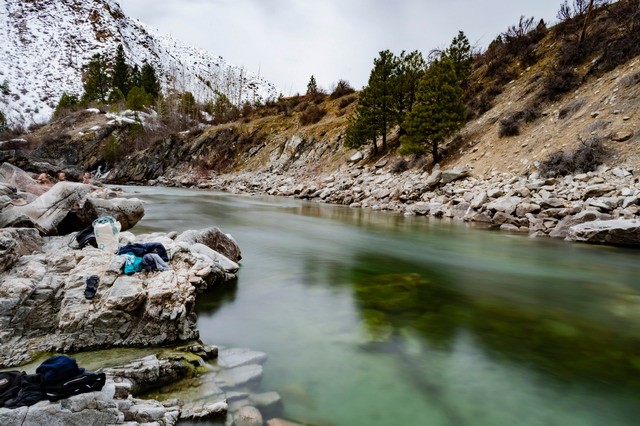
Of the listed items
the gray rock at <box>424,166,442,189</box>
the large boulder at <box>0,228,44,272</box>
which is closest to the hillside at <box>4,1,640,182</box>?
the gray rock at <box>424,166,442,189</box>

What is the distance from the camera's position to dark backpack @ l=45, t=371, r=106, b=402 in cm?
294

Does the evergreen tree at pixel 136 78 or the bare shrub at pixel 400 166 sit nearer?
the bare shrub at pixel 400 166

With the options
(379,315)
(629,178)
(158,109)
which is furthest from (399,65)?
(158,109)

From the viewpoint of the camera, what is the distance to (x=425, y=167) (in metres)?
26.2

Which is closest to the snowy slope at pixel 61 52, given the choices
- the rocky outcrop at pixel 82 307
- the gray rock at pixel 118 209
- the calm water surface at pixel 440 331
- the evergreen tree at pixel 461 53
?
the evergreen tree at pixel 461 53

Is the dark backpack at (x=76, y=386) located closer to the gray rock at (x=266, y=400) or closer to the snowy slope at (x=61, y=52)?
the gray rock at (x=266, y=400)

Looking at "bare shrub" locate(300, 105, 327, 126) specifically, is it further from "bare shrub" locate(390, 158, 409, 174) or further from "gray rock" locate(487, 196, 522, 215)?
"gray rock" locate(487, 196, 522, 215)

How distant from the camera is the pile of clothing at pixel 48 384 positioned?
2.85 metres

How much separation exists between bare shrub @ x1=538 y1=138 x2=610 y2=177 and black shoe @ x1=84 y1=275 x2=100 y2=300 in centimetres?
1901

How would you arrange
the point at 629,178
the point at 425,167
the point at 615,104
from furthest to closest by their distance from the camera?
the point at 425,167 < the point at 615,104 < the point at 629,178

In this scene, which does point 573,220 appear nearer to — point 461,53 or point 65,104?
point 461,53

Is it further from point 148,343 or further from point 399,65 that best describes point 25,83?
point 148,343

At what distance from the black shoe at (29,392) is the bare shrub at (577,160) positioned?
19.8m

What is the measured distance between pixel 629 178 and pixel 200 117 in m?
75.1
